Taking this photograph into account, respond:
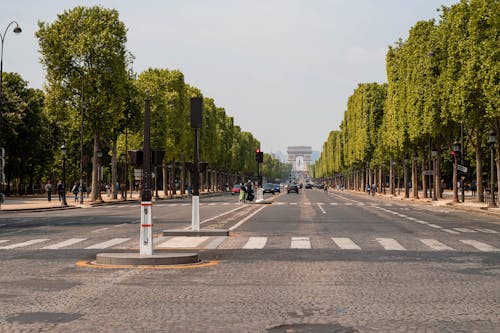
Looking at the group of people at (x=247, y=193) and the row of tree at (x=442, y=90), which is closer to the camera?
the row of tree at (x=442, y=90)

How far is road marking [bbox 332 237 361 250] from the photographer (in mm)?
18484

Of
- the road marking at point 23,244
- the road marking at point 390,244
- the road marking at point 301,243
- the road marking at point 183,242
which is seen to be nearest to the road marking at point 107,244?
the road marking at point 183,242

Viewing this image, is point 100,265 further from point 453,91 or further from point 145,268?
point 453,91

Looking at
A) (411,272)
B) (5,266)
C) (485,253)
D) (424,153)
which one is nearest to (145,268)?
(5,266)

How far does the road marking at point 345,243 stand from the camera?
1848cm

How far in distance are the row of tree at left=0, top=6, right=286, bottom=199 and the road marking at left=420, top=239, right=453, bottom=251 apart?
34.4m

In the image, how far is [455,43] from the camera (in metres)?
44.5

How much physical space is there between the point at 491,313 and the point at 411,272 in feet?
13.8

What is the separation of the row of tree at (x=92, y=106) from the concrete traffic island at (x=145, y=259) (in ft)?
124

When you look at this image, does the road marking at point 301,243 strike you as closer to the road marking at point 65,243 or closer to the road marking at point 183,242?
the road marking at point 183,242

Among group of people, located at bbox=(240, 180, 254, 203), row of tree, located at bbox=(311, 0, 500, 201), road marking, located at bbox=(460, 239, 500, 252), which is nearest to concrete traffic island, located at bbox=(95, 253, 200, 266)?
road marking, located at bbox=(460, 239, 500, 252)

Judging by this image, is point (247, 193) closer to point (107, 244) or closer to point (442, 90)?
point (442, 90)

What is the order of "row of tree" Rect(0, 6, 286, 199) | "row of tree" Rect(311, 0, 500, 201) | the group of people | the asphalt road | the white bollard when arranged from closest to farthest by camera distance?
the asphalt road, the white bollard, "row of tree" Rect(311, 0, 500, 201), "row of tree" Rect(0, 6, 286, 199), the group of people

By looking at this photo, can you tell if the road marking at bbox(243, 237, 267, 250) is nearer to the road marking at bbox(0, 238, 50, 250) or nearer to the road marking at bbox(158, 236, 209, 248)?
the road marking at bbox(158, 236, 209, 248)
